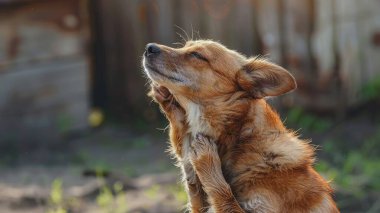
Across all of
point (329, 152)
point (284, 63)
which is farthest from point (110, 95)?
point (329, 152)

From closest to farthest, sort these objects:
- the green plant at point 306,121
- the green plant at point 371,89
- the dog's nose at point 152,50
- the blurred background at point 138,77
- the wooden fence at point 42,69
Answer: the dog's nose at point 152,50, the blurred background at point 138,77, the wooden fence at point 42,69, the green plant at point 306,121, the green plant at point 371,89

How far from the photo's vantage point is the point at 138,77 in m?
10.5

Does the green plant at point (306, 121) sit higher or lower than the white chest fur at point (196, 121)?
lower

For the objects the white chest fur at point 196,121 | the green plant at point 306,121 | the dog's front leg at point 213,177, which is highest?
the white chest fur at point 196,121

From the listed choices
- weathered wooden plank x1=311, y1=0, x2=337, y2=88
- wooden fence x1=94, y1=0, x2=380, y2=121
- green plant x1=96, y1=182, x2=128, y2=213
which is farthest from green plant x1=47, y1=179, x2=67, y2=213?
weathered wooden plank x1=311, y1=0, x2=337, y2=88

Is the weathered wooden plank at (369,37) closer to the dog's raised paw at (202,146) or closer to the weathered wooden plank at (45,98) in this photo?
the weathered wooden plank at (45,98)

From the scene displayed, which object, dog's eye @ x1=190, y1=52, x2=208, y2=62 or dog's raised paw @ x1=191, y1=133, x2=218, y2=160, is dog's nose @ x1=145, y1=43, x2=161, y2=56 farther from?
dog's raised paw @ x1=191, y1=133, x2=218, y2=160

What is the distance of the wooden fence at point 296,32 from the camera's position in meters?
9.99

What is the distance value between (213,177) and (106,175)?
281 cm

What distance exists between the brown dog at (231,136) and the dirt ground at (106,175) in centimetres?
160

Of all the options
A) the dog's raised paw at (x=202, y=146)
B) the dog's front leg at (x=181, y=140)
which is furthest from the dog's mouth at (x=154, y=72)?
the dog's raised paw at (x=202, y=146)

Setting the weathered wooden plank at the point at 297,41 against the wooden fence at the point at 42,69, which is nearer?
the wooden fence at the point at 42,69

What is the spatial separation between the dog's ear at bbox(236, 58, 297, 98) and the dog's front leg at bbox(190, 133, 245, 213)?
47 cm

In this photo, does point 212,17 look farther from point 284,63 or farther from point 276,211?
point 276,211
